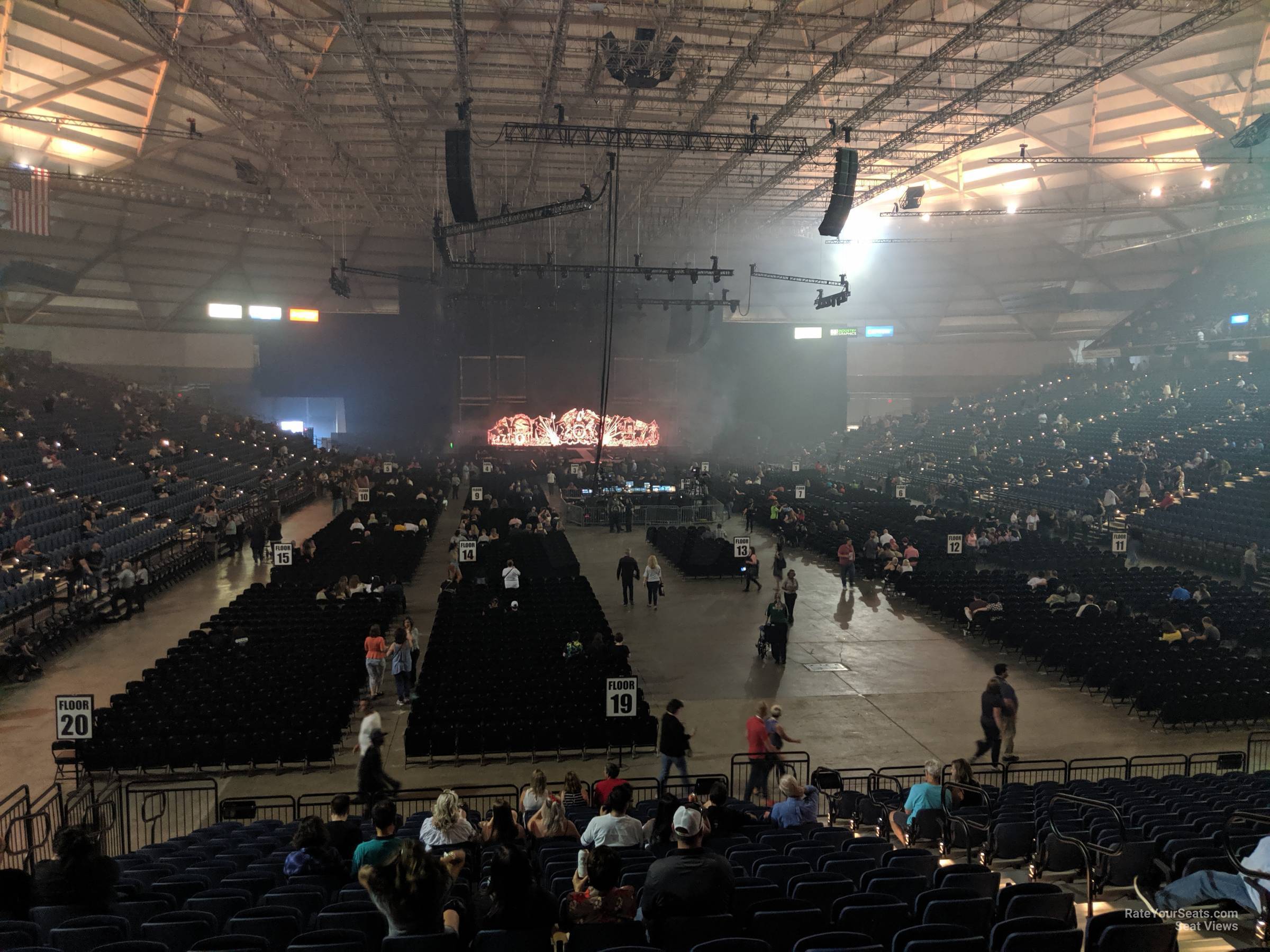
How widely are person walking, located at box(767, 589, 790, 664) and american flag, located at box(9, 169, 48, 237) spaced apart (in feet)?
82.6

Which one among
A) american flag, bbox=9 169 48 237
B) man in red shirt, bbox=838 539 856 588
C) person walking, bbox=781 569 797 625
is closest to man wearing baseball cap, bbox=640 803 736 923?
person walking, bbox=781 569 797 625

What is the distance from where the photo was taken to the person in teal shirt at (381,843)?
4.80 m

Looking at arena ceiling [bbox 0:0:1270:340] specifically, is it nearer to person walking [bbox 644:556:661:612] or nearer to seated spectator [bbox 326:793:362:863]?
person walking [bbox 644:556:661:612]

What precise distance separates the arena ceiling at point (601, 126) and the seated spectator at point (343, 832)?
16.2 metres

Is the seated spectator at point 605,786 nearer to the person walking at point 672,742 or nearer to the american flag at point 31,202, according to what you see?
the person walking at point 672,742

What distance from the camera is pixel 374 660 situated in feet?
39.8

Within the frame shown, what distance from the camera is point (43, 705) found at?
12.0 m

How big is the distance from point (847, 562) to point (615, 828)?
15.1 m

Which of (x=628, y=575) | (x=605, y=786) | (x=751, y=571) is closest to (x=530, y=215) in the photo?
(x=628, y=575)

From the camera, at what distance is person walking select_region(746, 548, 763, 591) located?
19984mm

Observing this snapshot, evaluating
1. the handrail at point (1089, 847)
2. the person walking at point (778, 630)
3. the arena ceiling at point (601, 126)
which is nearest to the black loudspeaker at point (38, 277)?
the arena ceiling at point (601, 126)

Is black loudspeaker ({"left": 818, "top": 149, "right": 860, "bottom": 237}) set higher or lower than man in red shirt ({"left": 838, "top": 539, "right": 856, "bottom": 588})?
higher

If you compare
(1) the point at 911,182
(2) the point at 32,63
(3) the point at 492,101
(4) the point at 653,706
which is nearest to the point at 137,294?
(2) the point at 32,63

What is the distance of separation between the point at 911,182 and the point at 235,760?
4138cm
